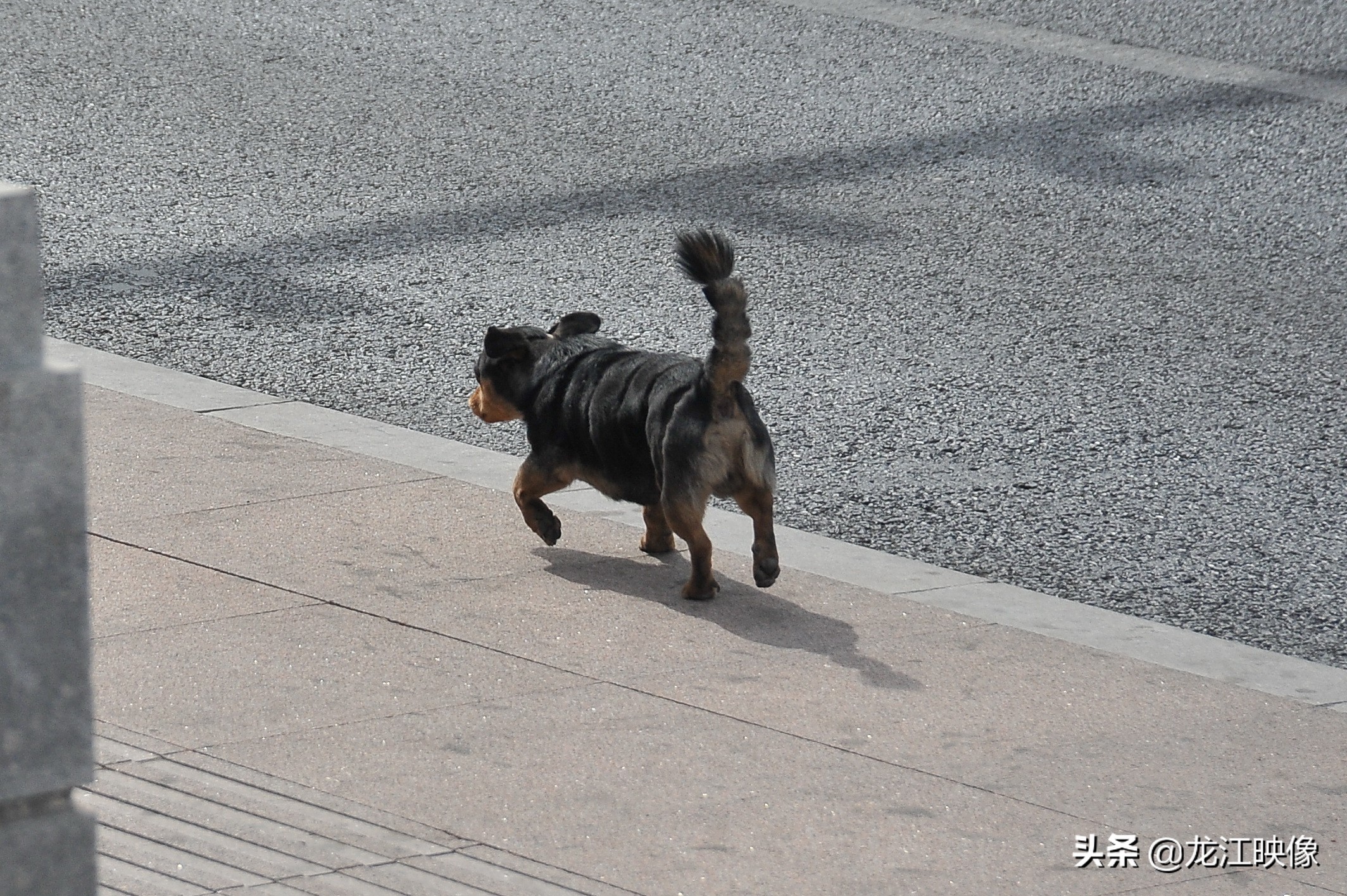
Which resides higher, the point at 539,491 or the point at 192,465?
the point at 539,491

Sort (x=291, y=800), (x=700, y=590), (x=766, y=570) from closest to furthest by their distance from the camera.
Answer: (x=291, y=800) < (x=766, y=570) < (x=700, y=590)

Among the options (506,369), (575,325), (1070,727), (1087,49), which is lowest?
(1070,727)

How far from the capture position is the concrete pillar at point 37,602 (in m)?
2.42

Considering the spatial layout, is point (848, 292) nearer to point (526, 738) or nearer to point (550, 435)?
point (550, 435)

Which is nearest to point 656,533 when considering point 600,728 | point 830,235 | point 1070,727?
point 600,728

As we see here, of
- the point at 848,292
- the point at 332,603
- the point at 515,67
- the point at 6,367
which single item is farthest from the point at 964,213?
the point at 6,367

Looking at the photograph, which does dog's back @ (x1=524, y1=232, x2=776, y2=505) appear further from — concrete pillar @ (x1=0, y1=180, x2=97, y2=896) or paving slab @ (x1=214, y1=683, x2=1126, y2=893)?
concrete pillar @ (x1=0, y1=180, x2=97, y2=896)

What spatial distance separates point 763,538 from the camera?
5.07m

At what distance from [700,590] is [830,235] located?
4122mm

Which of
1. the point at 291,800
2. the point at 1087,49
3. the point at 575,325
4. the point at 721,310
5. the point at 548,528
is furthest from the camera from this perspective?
the point at 1087,49

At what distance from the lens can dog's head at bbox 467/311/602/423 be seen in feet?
18.2

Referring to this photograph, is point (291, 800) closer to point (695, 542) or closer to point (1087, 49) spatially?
point (695, 542)

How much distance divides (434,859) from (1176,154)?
7.38 metres

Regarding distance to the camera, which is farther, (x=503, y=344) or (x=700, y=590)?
(x=503, y=344)
